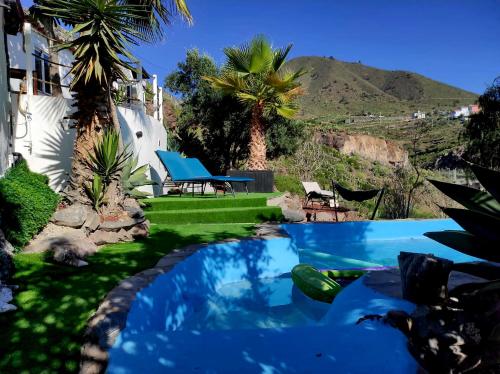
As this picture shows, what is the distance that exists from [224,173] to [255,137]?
13.0 ft

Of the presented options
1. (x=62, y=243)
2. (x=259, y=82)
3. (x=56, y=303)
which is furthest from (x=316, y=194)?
(x=56, y=303)

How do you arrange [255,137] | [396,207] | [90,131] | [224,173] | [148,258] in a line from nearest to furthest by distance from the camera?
1. [148,258]
2. [90,131]
3. [396,207]
4. [255,137]
5. [224,173]

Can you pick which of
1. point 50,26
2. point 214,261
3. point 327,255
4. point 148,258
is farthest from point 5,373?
point 50,26

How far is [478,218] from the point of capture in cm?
165

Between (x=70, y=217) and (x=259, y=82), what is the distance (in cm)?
1021

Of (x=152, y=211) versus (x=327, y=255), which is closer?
Answer: (x=327, y=255)

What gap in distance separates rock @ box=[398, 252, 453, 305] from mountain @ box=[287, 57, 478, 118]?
50.5m

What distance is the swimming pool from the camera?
2752 mm

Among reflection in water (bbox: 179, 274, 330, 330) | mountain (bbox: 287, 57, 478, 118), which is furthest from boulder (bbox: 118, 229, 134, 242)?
mountain (bbox: 287, 57, 478, 118)

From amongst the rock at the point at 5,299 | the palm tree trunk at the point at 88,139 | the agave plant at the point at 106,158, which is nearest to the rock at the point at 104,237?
the palm tree trunk at the point at 88,139

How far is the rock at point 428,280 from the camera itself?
336 cm

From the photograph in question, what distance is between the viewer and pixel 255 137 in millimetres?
15117

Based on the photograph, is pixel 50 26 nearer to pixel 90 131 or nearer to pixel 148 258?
pixel 90 131

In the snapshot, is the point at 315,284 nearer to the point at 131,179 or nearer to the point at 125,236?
the point at 125,236
